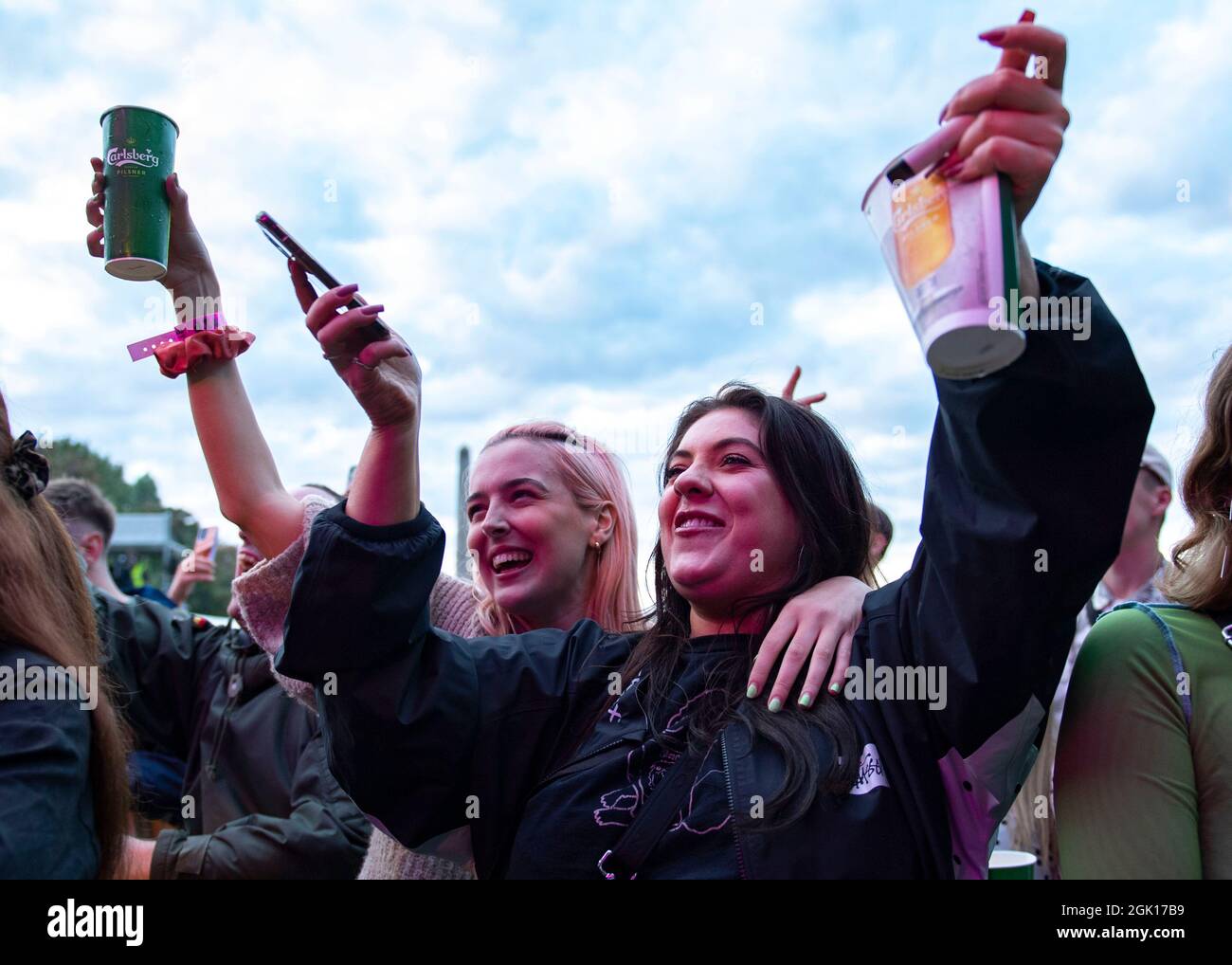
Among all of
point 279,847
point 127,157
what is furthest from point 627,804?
point 279,847

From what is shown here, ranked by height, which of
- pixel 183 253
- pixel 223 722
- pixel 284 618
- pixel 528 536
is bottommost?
pixel 223 722

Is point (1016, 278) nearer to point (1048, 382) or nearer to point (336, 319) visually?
point (1048, 382)

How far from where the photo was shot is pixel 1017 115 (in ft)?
4.44

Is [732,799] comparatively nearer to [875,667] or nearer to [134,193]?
[875,667]

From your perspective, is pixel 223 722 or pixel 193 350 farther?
pixel 223 722

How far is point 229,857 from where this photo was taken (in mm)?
3045

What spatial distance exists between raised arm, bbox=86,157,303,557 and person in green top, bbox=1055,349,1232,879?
159cm

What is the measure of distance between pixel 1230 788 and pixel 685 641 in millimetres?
945

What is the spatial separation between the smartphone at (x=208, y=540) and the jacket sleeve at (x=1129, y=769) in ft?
16.6

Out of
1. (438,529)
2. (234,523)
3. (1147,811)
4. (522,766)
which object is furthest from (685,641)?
(234,523)

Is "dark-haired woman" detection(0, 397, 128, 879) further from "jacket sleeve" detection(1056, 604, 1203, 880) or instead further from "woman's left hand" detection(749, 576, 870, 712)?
"jacket sleeve" detection(1056, 604, 1203, 880)

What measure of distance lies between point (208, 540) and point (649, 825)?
193 inches

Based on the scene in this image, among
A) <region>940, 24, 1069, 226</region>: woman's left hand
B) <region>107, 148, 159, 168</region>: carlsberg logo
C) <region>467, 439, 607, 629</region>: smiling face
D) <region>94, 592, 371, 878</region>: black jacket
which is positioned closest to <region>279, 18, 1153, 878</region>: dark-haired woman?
<region>940, 24, 1069, 226</region>: woman's left hand

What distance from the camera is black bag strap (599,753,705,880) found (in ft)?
5.62
